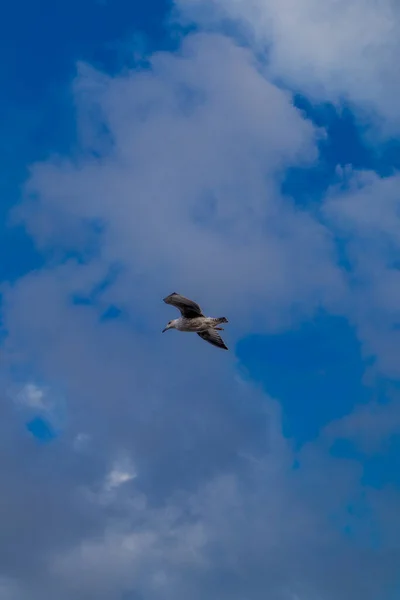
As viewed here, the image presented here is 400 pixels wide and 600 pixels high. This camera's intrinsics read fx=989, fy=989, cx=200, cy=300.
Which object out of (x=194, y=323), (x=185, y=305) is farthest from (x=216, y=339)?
(x=185, y=305)

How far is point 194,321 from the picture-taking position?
99625 mm

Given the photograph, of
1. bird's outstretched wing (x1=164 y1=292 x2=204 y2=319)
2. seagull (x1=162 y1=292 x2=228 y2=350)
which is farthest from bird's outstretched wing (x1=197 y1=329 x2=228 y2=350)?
bird's outstretched wing (x1=164 y1=292 x2=204 y2=319)

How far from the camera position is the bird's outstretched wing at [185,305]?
95.2 meters

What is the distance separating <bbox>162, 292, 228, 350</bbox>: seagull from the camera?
96.1 m

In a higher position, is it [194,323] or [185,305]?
[194,323]

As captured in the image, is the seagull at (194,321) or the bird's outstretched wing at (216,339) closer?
the seagull at (194,321)

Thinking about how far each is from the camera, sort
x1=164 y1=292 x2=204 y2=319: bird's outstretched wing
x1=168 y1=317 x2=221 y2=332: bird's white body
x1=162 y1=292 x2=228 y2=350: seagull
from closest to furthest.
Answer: x1=164 y1=292 x2=204 y2=319: bird's outstretched wing → x1=162 y1=292 x2=228 y2=350: seagull → x1=168 y1=317 x2=221 y2=332: bird's white body

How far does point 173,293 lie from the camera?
9431 cm

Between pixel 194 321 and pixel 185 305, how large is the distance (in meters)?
3.11

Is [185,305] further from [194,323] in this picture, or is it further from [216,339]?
[216,339]

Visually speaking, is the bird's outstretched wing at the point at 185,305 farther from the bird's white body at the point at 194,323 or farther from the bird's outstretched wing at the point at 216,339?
the bird's outstretched wing at the point at 216,339

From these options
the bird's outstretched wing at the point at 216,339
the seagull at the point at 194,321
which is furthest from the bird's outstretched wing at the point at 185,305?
the bird's outstretched wing at the point at 216,339

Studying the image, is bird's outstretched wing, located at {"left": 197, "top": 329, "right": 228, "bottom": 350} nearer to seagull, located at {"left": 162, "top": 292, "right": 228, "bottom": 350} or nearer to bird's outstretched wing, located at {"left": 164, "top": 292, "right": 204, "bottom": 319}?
seagull, located at {"left": 162, "top": 292, "right": 228, "bottom": 350}

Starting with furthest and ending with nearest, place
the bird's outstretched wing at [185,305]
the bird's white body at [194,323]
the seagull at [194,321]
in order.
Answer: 1. the bird's white body at [194,323]
2. the seagull at [194,321]
3. the bird's outstretched wing at [185,305]
